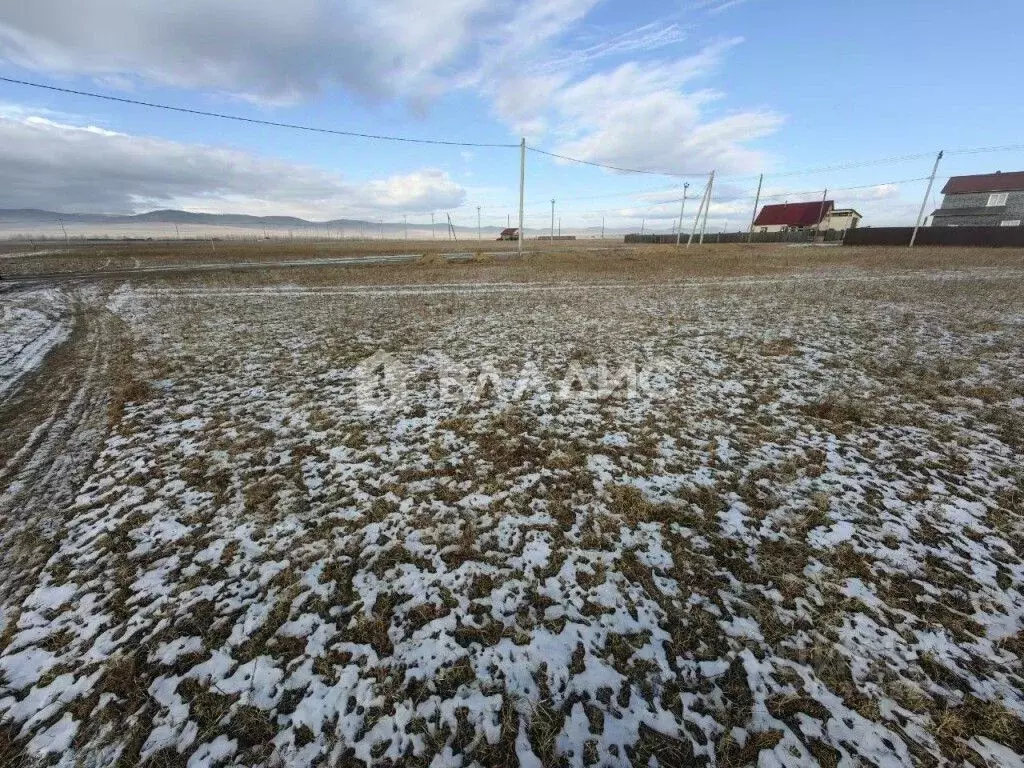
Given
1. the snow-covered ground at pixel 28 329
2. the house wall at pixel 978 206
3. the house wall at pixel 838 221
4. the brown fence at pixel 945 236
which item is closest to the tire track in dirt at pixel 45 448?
the snow-covered ground at pixel 28 329

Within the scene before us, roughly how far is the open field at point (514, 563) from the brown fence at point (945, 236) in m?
48.5

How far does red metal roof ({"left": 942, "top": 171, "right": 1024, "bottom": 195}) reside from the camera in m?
56.8

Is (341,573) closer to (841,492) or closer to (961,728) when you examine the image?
(961,728)

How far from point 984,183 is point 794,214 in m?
24.0

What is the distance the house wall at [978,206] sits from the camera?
5619cm

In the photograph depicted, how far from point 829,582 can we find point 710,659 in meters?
1.42

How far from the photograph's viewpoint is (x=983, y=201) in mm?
58625

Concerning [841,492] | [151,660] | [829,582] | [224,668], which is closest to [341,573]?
[224,668]

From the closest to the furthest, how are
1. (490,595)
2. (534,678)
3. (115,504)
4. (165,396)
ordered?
(534,678) → (490,595) → (115,504) → (165,396)

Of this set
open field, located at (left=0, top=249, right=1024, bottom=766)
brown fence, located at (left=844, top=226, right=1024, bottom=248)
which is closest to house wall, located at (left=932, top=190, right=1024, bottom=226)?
brown fence, located at (left=844, top=226, right=1024, bottom=248)

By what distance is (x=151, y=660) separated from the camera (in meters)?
2.96
